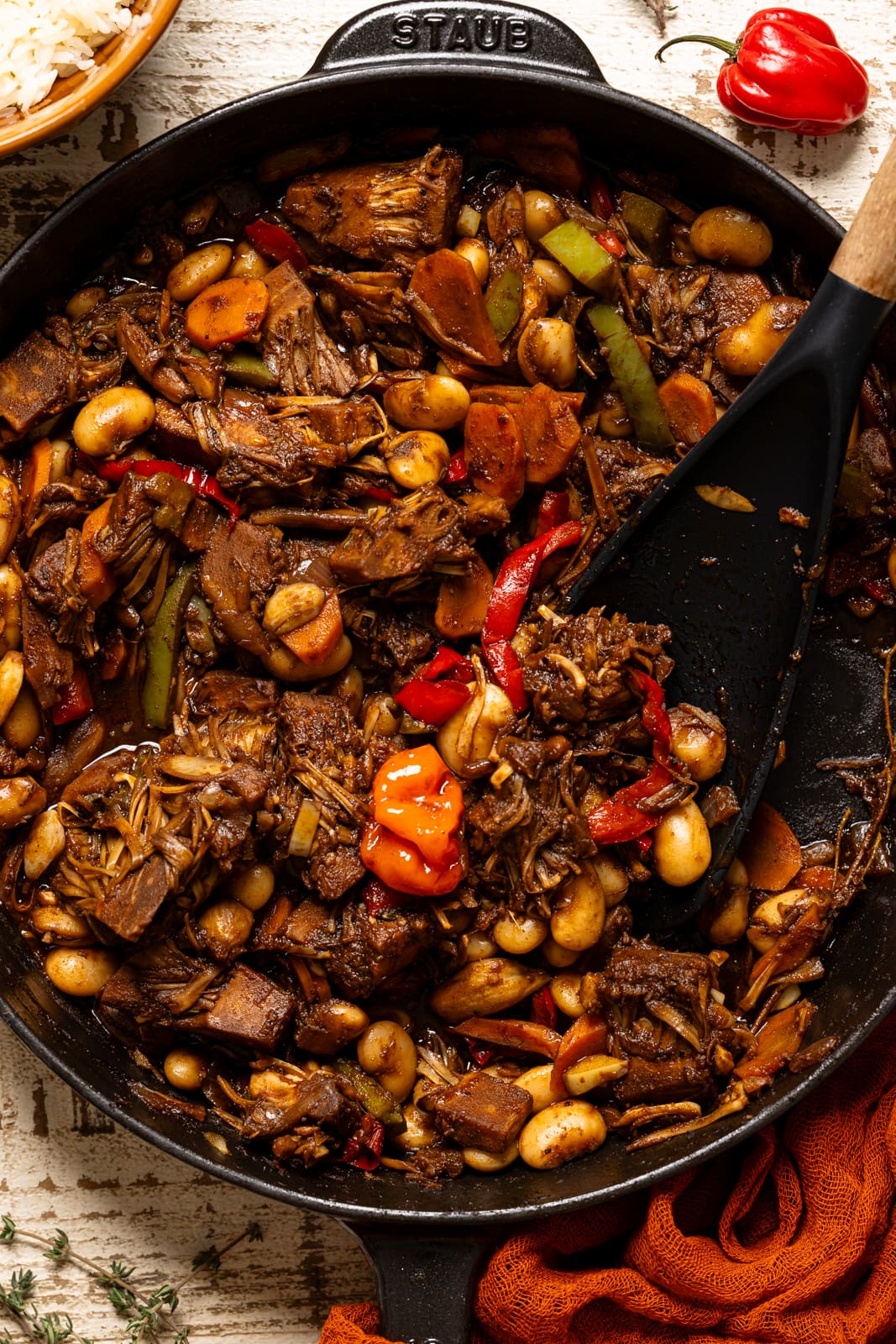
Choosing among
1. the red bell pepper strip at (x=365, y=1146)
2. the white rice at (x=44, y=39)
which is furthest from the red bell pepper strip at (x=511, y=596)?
the white rice at (x=44, y=39)

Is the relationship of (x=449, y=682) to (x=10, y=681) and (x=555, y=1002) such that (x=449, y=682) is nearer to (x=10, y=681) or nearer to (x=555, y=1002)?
(x=555, y=1002)

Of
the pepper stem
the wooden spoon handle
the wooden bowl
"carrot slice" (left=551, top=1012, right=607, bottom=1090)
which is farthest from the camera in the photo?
the pepper stem

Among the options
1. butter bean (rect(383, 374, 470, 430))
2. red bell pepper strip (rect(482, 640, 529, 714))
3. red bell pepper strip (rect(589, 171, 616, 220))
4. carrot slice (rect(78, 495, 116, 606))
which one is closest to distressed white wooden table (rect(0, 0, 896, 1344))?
red bell pepper strip (rect(589, 171, 616, 220))

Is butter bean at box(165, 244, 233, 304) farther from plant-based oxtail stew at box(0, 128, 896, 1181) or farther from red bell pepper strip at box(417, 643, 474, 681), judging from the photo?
red bell pepper strip at box(417, 643, 474, 681)

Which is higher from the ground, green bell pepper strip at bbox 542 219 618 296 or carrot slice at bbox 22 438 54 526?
green bell pepper strip at bbox 542 219 618 296

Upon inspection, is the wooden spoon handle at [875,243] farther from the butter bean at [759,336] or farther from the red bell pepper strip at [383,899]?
the red bell pepper strip at [383,899]

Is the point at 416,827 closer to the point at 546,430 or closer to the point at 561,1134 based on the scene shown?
the point at 561,1134

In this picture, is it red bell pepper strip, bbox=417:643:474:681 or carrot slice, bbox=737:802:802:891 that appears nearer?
red bell pepper strip, bbox=417:643:474:681

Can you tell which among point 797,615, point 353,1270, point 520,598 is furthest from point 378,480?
point 353,1270
